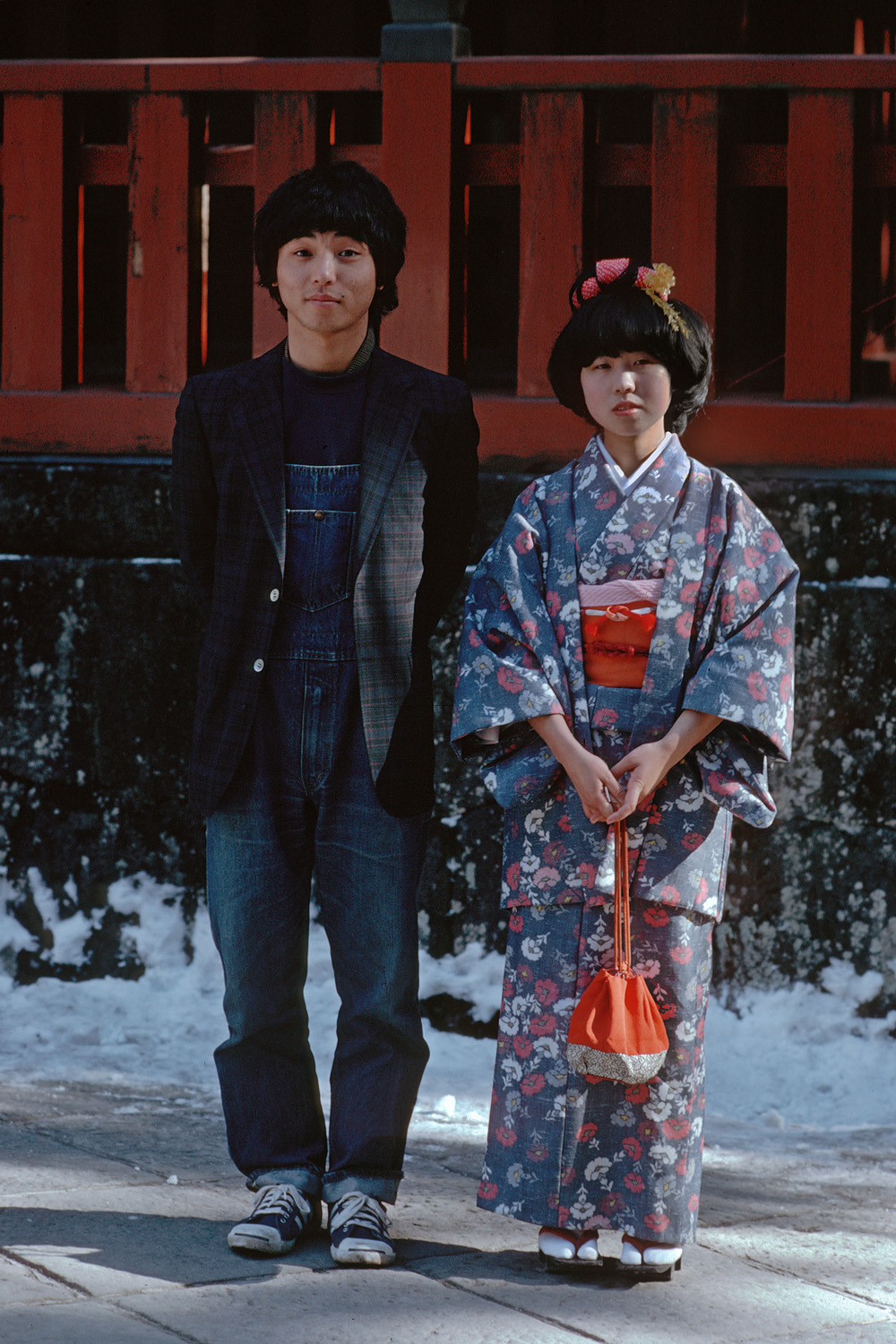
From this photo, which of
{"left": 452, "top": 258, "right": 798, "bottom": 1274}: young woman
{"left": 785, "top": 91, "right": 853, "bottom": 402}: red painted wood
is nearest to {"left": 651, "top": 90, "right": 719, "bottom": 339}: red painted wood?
{"left": 785, "top": 91, "right": 853, "bottom": 402}: red painted wood

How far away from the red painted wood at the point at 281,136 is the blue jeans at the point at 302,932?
1907mm

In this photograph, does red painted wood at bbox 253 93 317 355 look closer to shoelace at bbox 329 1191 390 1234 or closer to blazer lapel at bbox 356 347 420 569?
blazer lapel at bbox 356 347 420 569

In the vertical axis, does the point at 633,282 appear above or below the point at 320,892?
above

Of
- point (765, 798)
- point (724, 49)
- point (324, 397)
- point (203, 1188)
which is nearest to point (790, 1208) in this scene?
point (765, 798)

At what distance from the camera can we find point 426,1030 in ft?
14.1

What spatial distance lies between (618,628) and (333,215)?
2.89ft

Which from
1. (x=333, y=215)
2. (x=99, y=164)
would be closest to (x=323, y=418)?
(x=333, y=215)

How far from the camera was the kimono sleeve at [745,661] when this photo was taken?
2.78 meters

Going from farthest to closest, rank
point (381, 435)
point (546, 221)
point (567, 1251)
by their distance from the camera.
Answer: point (546, 221) < point (381, 435) < point (567, 1251)

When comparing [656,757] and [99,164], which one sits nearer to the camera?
[656,757]

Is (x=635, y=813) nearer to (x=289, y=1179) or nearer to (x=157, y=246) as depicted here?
(x=289, y=1179)

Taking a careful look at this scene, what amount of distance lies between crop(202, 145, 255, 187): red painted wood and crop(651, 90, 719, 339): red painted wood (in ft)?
3.77

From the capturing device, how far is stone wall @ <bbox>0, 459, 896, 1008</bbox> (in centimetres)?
411

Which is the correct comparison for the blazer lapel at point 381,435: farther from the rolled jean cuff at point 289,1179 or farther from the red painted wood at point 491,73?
the red painted wood at point 491,73
